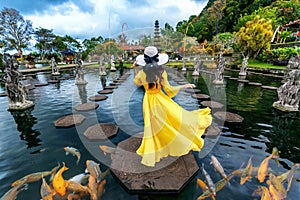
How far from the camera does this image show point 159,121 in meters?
2.69

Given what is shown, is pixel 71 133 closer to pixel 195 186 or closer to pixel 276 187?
pixel 195 186

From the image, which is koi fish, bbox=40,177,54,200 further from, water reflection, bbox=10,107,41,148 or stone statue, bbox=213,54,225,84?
stone statue, bbox=213,54,225,84

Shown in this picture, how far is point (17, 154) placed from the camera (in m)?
3.60

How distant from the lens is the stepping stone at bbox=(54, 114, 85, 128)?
16.3 ft

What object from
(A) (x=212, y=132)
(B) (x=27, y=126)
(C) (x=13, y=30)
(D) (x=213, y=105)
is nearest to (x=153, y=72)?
(A) (x=212, y=132)

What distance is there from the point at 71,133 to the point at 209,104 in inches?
227

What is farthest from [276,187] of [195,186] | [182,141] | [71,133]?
[71,133]

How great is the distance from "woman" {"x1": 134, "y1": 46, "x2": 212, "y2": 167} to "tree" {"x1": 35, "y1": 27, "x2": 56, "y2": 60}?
46919 mm

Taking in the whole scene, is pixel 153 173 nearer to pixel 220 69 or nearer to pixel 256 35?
pixel 220 69

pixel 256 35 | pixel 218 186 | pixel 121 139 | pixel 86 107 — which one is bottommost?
pixel 218 186

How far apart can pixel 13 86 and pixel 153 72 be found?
22.2 ft

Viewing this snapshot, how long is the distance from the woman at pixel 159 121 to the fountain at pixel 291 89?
212 inches

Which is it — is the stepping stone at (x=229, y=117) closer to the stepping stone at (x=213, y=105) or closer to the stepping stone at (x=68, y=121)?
the stepping stone at (x=213, y=105)

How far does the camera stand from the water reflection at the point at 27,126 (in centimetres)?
416
